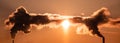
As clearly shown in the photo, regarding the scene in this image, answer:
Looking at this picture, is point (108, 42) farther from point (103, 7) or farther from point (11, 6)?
point (11, 6)

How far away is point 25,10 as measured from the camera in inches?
200

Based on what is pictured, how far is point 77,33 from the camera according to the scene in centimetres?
500

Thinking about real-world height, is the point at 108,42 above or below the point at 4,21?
below

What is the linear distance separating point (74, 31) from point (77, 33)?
60 mm

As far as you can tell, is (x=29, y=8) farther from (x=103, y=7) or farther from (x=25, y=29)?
(x=103, y=7)

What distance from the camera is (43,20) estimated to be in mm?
5160

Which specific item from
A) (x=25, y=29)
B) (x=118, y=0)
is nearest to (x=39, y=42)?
(x=25, y=29)

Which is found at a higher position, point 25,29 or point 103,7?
point 103,7

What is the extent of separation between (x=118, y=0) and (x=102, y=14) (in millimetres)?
363

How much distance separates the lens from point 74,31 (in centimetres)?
498

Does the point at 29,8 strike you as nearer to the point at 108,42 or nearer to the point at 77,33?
the point at 77,33

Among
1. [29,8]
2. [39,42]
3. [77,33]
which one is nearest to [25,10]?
[29,8]

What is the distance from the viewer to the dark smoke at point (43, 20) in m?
4.96

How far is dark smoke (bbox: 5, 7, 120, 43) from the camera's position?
4.96 m
